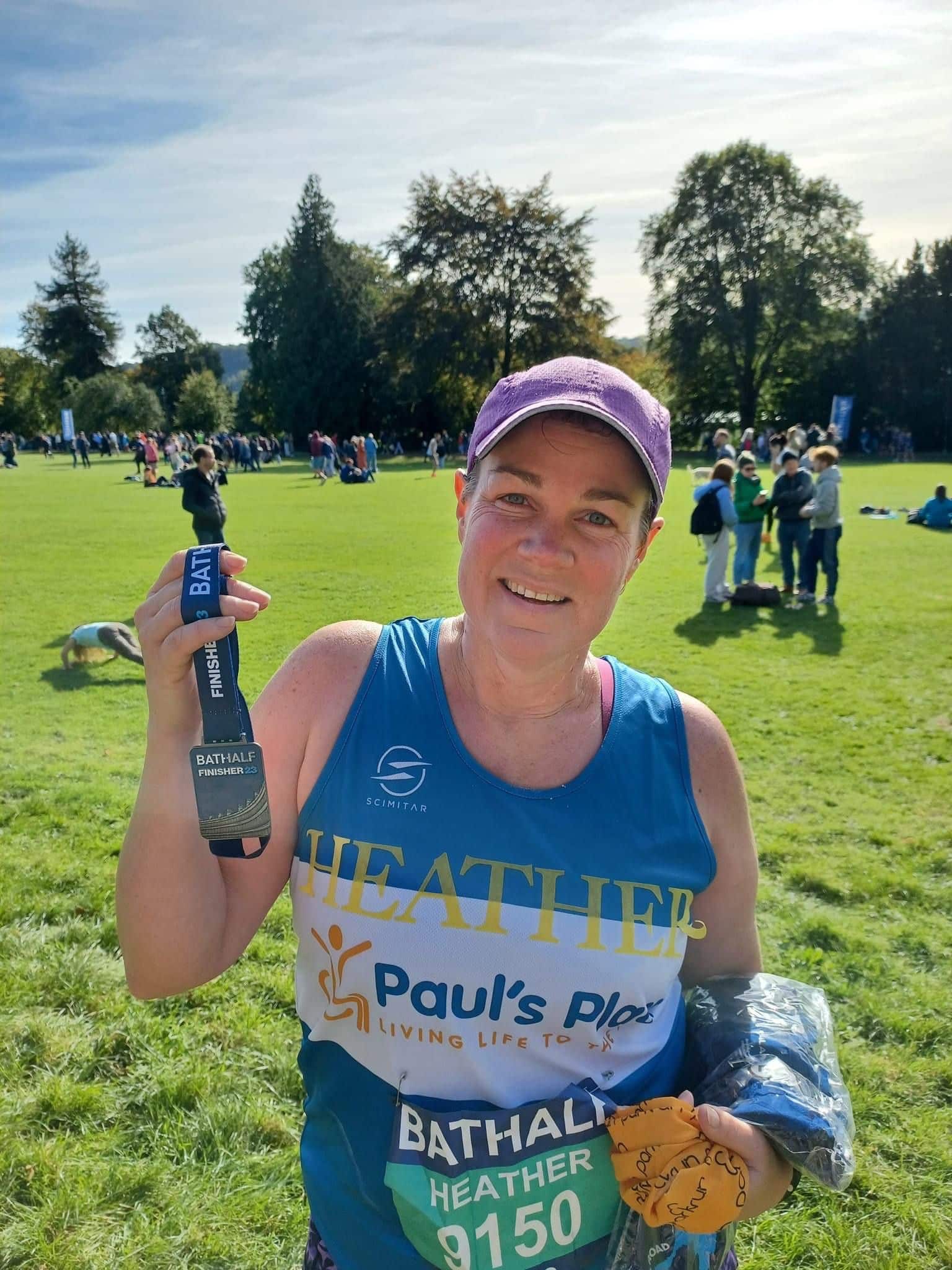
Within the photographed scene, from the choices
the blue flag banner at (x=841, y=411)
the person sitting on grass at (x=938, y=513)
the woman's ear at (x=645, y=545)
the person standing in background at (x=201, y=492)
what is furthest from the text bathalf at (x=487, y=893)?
the blue flag banner at (x=841, y=411)

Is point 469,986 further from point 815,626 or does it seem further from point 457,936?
point 815,626

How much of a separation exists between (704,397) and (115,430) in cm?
4449

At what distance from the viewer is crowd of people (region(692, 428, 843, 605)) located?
1124cm

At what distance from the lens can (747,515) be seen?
1223cm

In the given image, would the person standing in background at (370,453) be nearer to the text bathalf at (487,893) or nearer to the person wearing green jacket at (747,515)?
the person wearing green jacket at (747,515)

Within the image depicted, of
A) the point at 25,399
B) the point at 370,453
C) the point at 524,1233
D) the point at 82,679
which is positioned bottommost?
the point at 82,679

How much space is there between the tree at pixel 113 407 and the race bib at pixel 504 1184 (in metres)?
71.2

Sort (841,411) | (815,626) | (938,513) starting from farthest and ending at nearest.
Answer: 1. (841,411)
2. (938,513)
3. (815,626)

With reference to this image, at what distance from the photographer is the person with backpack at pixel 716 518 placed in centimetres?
1123

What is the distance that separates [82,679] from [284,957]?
5.94 m

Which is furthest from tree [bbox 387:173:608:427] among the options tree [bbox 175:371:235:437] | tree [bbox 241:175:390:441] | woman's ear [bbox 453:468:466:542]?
woman's ear [bbox 453:468:466:542]

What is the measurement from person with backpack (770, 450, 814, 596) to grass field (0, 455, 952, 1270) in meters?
1.17

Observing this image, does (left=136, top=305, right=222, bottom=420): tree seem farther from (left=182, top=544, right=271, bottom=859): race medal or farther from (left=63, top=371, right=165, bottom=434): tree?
(left=182, top=544, right=271, bottom=859): race medal

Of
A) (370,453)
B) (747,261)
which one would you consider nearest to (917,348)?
(747,261)
